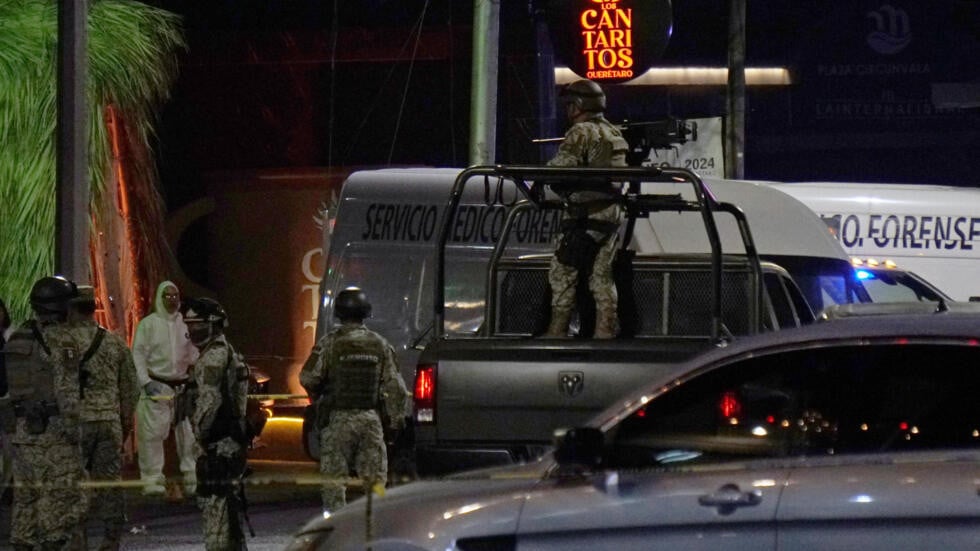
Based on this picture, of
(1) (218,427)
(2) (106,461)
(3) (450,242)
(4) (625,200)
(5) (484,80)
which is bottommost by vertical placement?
(2) (106,461)

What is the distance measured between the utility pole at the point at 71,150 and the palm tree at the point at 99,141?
218 cm

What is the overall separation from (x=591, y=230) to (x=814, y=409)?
4.82 meters

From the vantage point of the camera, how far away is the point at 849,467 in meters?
5.54

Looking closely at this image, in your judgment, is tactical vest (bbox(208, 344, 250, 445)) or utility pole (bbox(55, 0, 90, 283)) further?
utility pole (bbox(55, 0, 90, 283))

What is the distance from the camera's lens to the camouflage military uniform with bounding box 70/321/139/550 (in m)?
10.7

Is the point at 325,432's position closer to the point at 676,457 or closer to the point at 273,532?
the point at 273,532

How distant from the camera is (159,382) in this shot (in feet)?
50.6

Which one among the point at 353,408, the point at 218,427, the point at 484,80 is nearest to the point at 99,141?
the point at 484,80

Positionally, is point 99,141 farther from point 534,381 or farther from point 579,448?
point 579,448

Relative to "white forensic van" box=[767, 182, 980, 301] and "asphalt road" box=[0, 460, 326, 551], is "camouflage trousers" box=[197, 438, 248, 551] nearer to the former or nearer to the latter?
"asphalt road" box=[0, 460, 326, 551]

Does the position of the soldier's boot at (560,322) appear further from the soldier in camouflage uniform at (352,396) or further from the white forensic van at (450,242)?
the white forensic van at (450,242)

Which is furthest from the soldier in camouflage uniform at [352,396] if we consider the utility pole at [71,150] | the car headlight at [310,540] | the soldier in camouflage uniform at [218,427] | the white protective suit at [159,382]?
the car headlight at [310,540]

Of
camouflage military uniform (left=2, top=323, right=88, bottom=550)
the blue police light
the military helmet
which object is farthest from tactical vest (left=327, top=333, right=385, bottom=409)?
the blue police light

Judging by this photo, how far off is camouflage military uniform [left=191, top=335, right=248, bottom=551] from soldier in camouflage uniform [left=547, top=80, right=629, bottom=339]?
187 cm
